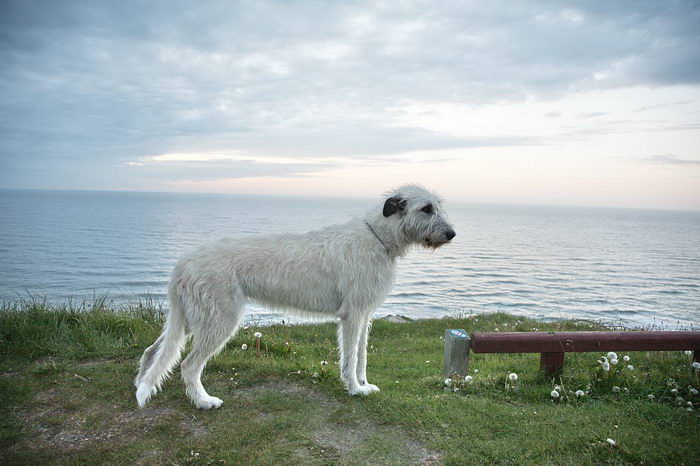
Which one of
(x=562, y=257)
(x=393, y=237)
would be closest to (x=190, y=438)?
(x=393, y=237)

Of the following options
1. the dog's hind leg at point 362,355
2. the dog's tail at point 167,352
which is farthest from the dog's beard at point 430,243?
the dog's tail at point 167,352

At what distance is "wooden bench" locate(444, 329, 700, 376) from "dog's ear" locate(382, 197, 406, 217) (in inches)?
88.2

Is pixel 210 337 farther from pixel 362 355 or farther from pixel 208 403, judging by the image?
pixel 362 355

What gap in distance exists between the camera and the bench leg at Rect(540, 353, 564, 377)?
21.4 ft

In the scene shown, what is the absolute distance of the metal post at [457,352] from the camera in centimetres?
665

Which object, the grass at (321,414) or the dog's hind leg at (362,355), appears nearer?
the grass at (321,414)

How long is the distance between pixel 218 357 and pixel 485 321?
11.2 metres

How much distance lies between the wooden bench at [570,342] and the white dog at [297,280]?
175 cm

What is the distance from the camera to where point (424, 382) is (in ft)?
22.6

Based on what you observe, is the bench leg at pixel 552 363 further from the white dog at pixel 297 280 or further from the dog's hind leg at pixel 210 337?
the dog's hind leg at pixel 210 337

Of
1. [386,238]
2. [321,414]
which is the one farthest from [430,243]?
[321,414]

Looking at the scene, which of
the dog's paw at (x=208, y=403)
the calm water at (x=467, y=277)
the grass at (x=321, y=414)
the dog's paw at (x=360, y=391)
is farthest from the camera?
the calm water at (x=467, y=277)

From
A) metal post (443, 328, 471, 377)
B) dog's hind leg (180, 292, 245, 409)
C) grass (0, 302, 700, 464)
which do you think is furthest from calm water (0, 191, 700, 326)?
metal post (443, 328, 471, 377)

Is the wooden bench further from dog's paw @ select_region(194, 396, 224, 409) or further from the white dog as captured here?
dog's paw @ select_region(194, 396, 224, 409)
